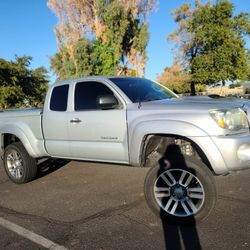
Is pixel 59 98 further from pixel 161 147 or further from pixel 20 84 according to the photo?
pixel 20 84

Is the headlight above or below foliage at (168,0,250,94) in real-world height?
below

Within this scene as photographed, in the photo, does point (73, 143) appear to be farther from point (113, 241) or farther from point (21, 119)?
point (113, 241)

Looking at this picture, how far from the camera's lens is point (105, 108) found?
532cm

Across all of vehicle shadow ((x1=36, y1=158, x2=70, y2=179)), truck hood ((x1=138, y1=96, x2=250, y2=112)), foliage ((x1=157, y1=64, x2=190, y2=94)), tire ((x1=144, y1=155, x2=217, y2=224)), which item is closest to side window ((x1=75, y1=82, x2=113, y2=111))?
truck hood ((x1=138, y1=96, x2=250, y2=112))

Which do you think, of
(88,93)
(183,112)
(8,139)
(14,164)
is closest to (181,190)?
(183,112)

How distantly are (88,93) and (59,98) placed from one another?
66cm

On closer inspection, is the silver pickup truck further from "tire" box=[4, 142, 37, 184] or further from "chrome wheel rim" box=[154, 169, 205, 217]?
"tire" box=[4, 142, 37, 184]

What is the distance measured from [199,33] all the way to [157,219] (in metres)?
33.0

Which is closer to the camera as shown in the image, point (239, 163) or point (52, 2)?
point (239, 163)

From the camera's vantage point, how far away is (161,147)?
4.95m

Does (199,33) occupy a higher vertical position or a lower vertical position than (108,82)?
higher

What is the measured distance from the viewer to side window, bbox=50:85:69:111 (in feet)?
19.9

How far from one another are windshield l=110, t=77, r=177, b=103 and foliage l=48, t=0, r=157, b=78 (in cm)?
3171

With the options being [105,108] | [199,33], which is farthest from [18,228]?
[199,33]
